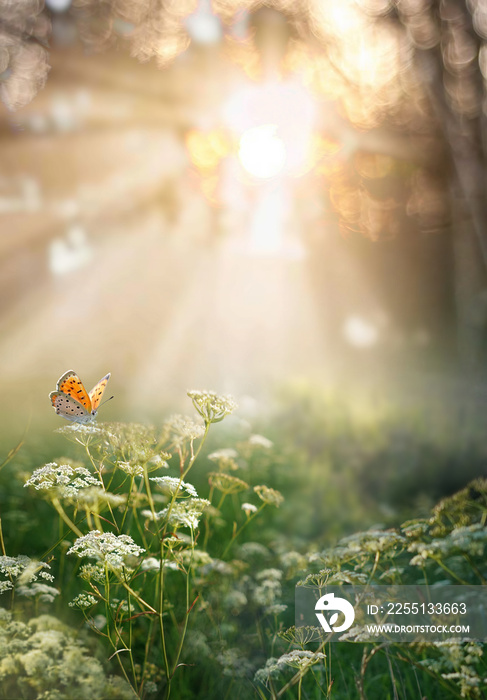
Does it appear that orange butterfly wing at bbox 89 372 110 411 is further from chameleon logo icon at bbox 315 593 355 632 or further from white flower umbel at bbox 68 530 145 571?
chameleon logo icon at bbox 315 593 355 632

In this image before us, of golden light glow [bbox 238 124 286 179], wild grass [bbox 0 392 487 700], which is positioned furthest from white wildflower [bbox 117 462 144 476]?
Answer: golden light glow [bbox 238 124 286 179]

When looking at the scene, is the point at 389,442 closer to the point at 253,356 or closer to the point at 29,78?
the point at 253,356

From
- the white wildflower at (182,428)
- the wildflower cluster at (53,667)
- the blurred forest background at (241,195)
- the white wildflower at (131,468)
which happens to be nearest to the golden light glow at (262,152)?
the blurred forest background at (241,195)

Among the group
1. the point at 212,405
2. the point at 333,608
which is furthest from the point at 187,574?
the point at 333,608

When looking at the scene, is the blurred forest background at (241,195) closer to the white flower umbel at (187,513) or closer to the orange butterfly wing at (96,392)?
the orange butterfly wing at (96,392)

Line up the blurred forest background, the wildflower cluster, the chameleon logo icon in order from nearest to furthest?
the wildflower cluster, the chameleon logo icon, the blurred forest background

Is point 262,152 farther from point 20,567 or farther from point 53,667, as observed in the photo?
point 53,667
